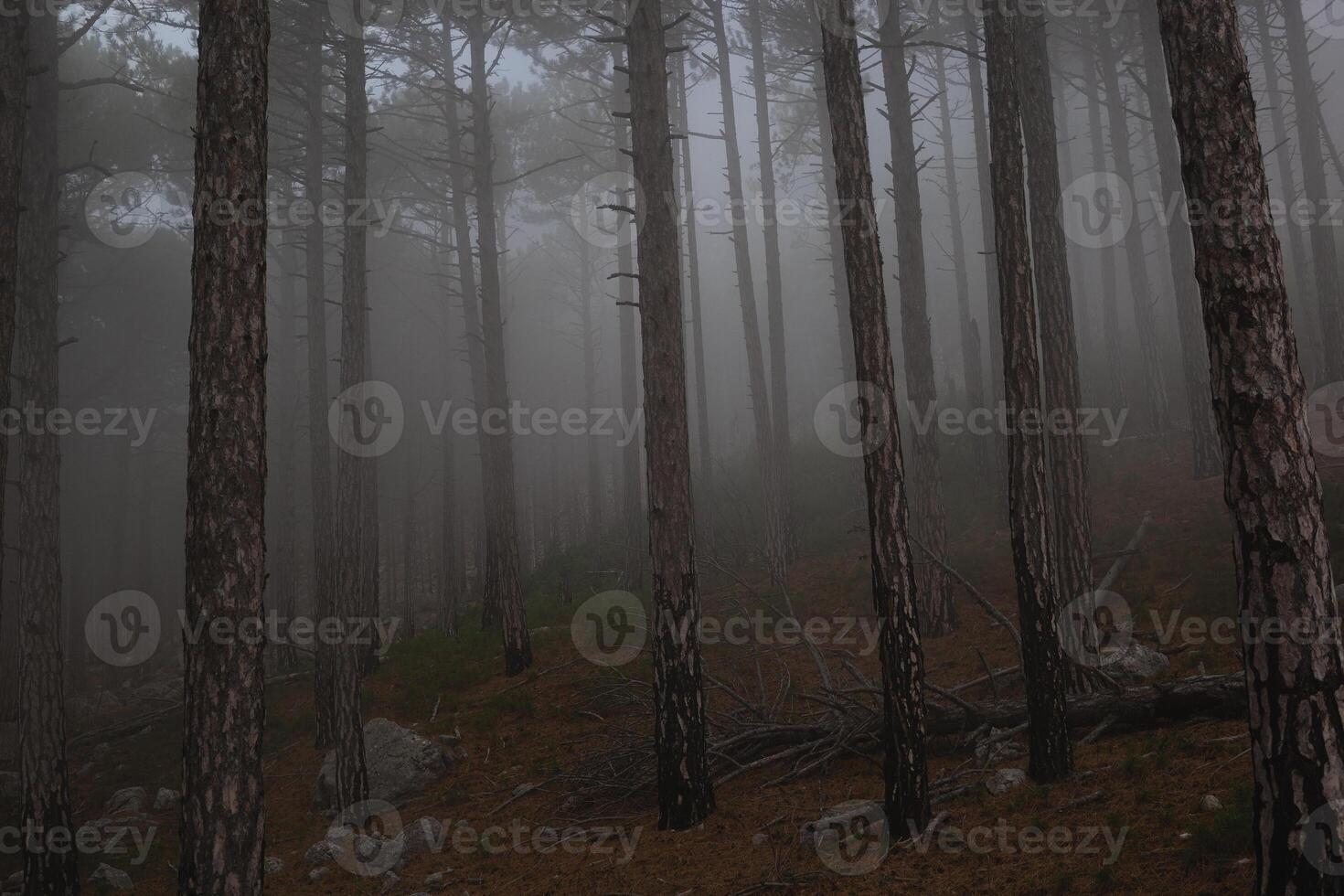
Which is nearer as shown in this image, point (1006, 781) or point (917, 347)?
point (1006, 781)

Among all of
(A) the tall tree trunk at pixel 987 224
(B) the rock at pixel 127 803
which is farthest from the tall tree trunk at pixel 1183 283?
(B) the rock at pixel 127 803

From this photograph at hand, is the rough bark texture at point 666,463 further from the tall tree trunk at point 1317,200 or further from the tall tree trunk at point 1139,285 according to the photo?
the tall tree trunk at point 1139,285

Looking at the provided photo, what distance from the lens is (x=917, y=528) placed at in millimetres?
10945

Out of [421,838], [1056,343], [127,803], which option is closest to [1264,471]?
[1056,343]

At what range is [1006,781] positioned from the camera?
17.9 ft

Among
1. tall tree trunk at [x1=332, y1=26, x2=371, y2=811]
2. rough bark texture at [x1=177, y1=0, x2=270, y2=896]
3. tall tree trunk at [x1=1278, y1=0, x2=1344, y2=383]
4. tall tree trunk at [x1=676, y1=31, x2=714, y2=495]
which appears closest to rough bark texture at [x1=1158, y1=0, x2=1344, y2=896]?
rough bark texture at [x1=177, y1=0, x2=270, y2=896]

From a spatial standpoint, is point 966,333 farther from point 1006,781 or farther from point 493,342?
point 1006,781

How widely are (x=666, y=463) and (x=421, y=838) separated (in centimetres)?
375

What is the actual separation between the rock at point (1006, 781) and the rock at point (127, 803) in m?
9.34

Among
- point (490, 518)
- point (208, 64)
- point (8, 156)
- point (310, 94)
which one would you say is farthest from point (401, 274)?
point (208, 64)

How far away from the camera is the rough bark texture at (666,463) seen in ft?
20.1

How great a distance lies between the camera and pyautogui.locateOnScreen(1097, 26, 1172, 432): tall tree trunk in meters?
16.6

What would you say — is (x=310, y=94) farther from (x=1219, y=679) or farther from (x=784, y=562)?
(x=1219, y=679)

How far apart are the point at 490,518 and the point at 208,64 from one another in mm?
8573
